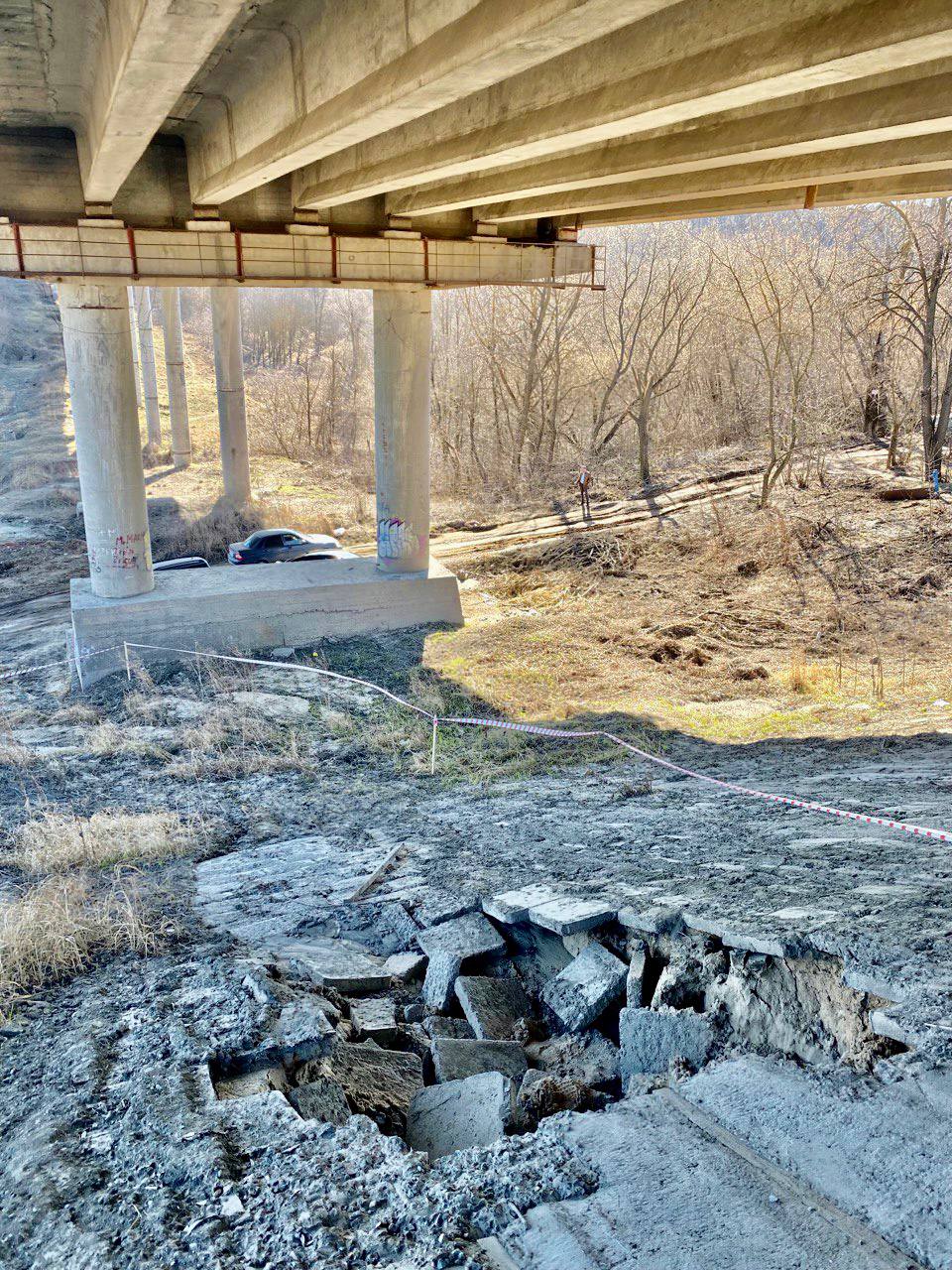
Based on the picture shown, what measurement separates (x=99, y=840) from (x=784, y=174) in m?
9.75

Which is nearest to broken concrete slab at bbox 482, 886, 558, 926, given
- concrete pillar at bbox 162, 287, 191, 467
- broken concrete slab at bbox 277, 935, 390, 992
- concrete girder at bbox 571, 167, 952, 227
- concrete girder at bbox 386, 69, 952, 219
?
broken concrete slab at bbox 277, 935, 390, 992

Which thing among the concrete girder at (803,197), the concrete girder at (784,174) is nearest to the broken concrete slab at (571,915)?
the concrete girder at (784,174)

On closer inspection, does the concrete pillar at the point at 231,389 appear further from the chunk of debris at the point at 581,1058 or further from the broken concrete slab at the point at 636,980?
the chunk of debris at the point at 581,1058

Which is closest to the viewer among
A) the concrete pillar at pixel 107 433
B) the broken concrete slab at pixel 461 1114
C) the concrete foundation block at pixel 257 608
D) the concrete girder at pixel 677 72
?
the broken concrete slab at pixel 461 1114

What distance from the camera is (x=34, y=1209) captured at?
11.6ft

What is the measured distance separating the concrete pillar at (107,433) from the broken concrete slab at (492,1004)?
1260cm

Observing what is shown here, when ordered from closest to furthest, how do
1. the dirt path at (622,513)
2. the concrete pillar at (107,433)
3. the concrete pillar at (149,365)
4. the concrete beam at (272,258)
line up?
the concrete beam at (272,258)
the concrete pillar at (107,433)
the dirt path at (622,513)
the concrete pillar at (149,365)

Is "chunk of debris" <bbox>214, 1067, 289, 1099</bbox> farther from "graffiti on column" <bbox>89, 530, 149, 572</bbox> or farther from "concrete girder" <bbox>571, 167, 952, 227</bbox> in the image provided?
"graffiti on column" <bbox>89, 530, 149, 572</bbox>

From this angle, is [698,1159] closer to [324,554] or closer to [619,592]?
[619,592]

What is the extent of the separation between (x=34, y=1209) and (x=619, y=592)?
16.8m

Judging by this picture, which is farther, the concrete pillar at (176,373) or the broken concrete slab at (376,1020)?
the concrete pillar at (176,373)

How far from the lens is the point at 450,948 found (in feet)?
19.4

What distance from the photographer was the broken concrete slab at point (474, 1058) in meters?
4.70

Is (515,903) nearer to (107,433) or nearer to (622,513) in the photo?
(107,433)
